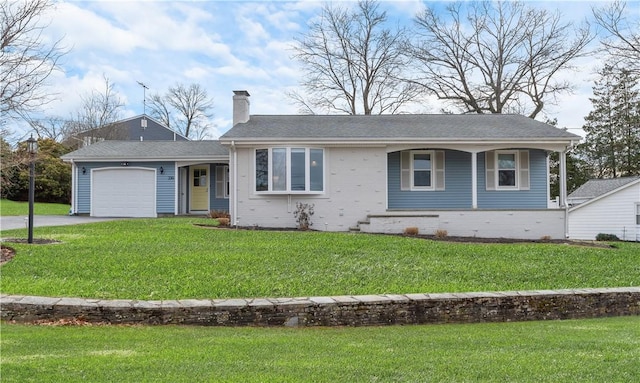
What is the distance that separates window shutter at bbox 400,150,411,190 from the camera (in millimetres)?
17266

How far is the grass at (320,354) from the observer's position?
4.11 metres

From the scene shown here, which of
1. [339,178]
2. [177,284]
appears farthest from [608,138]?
[177,284]

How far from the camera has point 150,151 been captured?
2109 cm

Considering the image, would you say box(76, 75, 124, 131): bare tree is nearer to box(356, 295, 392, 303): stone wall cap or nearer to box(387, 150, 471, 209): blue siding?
box(387, 150, 471, 209): blue siding

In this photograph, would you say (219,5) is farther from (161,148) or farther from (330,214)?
(161,148)

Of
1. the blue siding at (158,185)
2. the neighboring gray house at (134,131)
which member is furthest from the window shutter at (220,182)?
the neighboring gray house at (134,131)

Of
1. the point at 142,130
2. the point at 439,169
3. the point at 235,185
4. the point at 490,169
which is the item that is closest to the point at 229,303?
the point at 235,185

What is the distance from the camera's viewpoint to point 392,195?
56.4 feet

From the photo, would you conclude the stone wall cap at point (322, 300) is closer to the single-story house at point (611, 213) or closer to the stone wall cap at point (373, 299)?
the stone wall cap at point (373, 299)

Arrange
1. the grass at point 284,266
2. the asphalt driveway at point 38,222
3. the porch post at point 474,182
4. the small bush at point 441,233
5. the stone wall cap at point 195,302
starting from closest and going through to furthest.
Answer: the stone wall cap at point 195,302, the grass at point 284,266, the small bush at point 441,233, the asphalt driveway at point 38,222, the porch post at point 474,182

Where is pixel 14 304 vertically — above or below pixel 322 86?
below

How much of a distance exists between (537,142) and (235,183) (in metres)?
9.33

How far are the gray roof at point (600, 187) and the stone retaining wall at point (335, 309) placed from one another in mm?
21109

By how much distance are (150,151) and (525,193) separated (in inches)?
551
